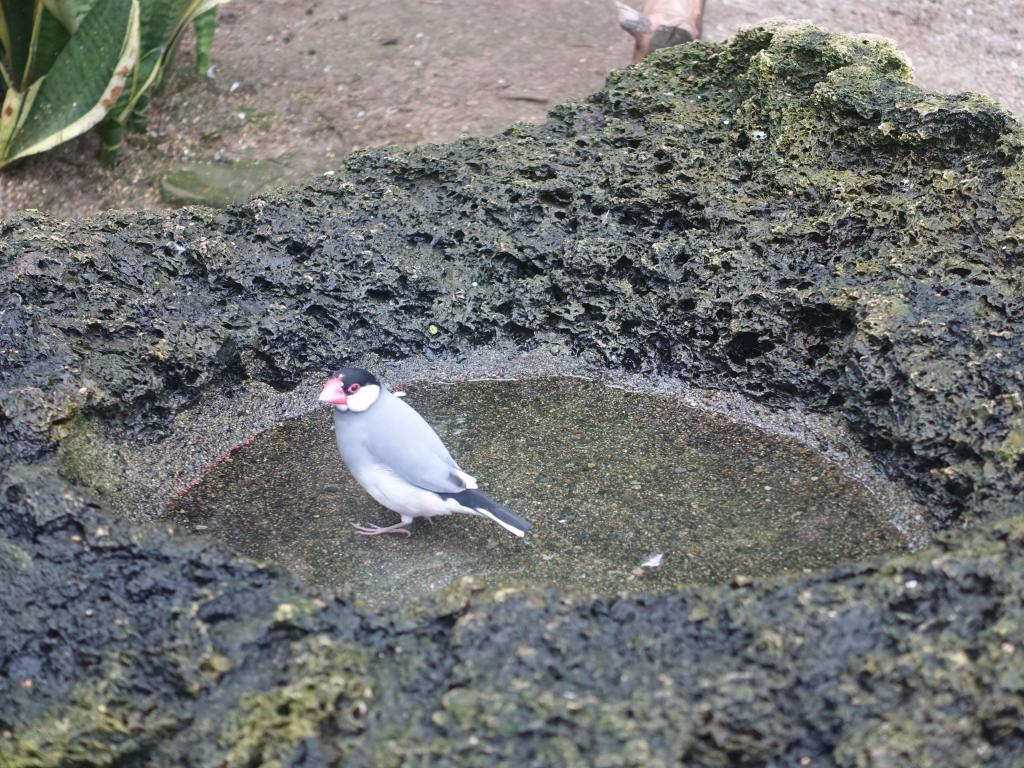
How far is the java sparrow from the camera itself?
10.4 feet

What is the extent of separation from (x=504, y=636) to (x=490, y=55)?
16.2 ft

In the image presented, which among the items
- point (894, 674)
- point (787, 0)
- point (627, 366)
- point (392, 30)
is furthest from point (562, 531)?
point (787, 0)

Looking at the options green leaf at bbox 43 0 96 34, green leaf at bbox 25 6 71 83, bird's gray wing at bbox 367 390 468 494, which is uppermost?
green leaf at bbox 43 0 96 34

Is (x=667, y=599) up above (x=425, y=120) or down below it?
above

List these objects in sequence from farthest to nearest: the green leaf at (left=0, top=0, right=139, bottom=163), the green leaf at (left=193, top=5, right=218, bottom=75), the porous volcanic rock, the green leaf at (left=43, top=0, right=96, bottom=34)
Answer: the green leaf at (left=193, top=5, right=218, bottom=75), the green leaf at (left=43, top=0, right=96, bottom=34), the green leaf at (left=0, top=0, right=139, bottom=163), the porous volcanic rock

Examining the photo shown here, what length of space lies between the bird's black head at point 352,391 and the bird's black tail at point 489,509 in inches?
13.8

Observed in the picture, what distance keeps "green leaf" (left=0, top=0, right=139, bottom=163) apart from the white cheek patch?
2.36 m

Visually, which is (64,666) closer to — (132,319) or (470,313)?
(132,319)

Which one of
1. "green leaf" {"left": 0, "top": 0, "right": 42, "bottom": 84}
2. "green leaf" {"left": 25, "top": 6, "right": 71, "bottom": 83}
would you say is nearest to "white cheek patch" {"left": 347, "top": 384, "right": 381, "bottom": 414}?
"green leaf" {"left": 25, "top": 6, "right": 71, "bottom": 83}

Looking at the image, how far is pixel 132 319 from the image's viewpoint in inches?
141

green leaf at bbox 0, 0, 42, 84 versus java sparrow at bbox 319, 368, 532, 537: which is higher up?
green leaf at bbox 0, 0, 42, 84

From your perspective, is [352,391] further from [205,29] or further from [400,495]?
[205,29]

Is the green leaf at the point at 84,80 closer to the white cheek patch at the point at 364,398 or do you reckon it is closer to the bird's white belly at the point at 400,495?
the white cheek patch at the point at 364,398

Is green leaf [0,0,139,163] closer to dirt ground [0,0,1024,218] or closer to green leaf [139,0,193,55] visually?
dirt ground [0,0,1024,218]
